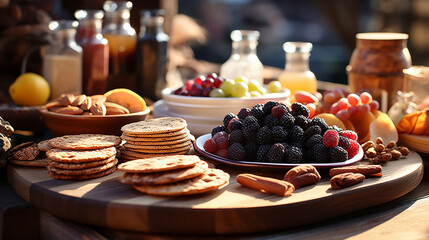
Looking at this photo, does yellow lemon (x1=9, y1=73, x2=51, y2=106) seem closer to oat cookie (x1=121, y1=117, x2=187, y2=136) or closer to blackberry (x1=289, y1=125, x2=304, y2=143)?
oat cookie (x1=121, y1=117, x2=187, y2=136)

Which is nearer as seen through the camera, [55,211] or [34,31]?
[55,211]

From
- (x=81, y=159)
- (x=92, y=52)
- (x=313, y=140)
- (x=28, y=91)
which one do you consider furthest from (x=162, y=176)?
Answer: (x=92, y=52)

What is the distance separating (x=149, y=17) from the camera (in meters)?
2.34

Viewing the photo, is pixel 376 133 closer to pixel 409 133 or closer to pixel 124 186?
pixel 409 133

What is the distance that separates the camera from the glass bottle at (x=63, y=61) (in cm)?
→ 208

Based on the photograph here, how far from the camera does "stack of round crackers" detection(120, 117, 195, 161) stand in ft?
4.69

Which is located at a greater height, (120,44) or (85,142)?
(120,44)

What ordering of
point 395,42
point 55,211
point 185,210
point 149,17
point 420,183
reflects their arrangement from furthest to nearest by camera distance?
point 149,17 < point 395,42 < point 420,183 < point 55,211 < point 185,210

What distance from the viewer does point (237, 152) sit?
139cm

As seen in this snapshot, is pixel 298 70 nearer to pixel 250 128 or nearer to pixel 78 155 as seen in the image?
pixel 250 128

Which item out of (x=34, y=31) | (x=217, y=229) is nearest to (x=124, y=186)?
(x=217, y=229)

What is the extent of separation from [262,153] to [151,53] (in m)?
1.13

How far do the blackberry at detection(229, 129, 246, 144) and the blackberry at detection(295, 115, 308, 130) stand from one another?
161mm

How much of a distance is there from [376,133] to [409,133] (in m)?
0.15
